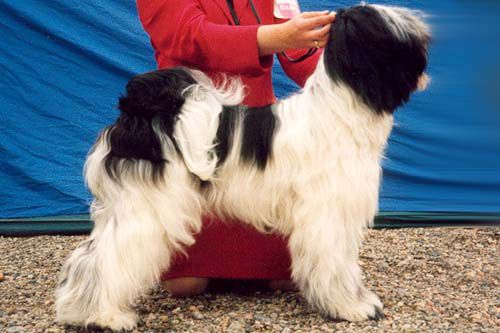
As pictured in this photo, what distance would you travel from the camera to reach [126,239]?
240 cm

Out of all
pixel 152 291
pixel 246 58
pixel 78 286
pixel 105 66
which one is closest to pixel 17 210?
pixel 105 66

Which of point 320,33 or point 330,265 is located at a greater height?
point 320,33

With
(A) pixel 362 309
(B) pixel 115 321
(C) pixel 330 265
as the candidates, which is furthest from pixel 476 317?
(B) pixel 115 321

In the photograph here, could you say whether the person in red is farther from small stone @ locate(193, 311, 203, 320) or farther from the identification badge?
small stone @ locate(193, 311, 203, 320)

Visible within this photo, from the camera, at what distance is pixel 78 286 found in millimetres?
2486

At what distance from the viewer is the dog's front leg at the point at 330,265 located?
2.43 m

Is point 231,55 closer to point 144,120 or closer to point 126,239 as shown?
point 144,120

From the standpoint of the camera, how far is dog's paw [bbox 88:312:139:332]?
2.45 m

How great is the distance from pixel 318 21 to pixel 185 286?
1.14m

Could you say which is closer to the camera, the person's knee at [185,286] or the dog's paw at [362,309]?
the dog's paw at [362,309]

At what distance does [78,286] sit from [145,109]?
587 mm

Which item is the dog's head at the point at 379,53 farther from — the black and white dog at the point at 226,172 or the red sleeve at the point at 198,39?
the red sleeve at the point at 198,39

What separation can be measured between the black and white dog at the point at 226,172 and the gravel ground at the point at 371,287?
206 millimetres

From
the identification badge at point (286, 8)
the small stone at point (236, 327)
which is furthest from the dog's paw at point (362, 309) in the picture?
the identification badge at point (286, 8)
